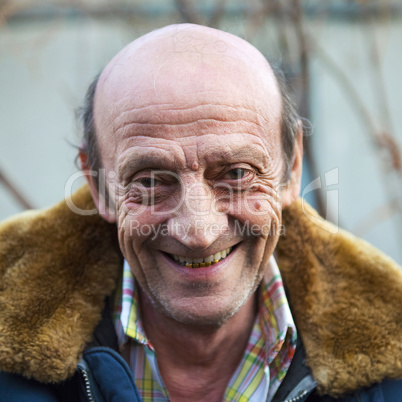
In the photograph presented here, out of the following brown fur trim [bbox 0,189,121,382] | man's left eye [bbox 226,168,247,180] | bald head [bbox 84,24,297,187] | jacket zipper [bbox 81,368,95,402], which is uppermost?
bald head [bbox 84,24,297,187]

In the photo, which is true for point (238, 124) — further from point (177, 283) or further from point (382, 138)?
point (382, 138)

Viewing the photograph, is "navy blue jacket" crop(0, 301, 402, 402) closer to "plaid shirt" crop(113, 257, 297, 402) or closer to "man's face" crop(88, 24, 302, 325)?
"plaid shirt" crop(113, 257, 297, 402)

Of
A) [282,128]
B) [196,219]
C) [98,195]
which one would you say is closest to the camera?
[196,219]

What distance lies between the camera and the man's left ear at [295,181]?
81.0 inches

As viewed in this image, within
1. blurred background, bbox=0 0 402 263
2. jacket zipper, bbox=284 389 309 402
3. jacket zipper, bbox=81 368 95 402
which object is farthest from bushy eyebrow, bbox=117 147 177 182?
blurred background, bbox=0 0 402 263

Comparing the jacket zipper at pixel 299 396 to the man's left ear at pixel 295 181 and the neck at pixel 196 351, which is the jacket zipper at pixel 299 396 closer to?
the neck at pixel 196 351

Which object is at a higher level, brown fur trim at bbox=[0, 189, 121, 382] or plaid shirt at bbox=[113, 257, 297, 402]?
brown fur trim at bbox=[0, 189, 121, 382]

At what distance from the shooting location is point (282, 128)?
6.47ft

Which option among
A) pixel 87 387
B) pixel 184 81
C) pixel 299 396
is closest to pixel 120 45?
pixel 184 81

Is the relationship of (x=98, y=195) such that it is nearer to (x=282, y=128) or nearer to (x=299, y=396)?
(x=282, y=128)

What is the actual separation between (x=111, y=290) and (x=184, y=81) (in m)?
0.83

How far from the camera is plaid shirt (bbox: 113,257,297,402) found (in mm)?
1905

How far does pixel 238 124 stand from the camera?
177cm

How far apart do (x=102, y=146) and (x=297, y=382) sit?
106 cm
